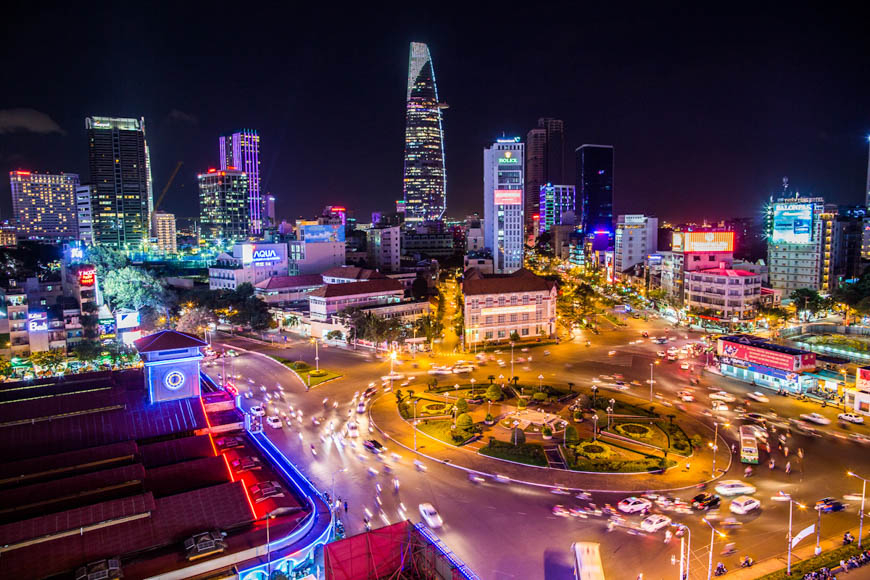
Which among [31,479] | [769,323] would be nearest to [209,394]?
[31,479]

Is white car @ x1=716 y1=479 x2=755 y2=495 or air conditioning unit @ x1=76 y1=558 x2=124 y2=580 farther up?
air conditioning unit @ x1=76 y1=558 x2=124 y2=580

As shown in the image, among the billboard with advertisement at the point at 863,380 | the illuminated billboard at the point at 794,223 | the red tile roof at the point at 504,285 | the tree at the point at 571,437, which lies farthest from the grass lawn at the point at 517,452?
the illuminated billboard at the point at 794,223

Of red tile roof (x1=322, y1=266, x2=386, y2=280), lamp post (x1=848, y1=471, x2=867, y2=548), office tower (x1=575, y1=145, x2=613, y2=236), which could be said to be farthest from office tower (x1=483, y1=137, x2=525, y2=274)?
office tower (x1=575, y1=145, x2=613, y2=236)

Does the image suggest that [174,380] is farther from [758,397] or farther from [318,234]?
[318,234]

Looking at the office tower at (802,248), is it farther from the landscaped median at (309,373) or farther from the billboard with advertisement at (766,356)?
the landscaped median at (309,373)

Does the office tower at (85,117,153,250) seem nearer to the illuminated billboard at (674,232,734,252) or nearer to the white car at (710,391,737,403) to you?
the illuminated billboard at (674,232,734,252)

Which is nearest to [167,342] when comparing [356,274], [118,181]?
[356,274]
